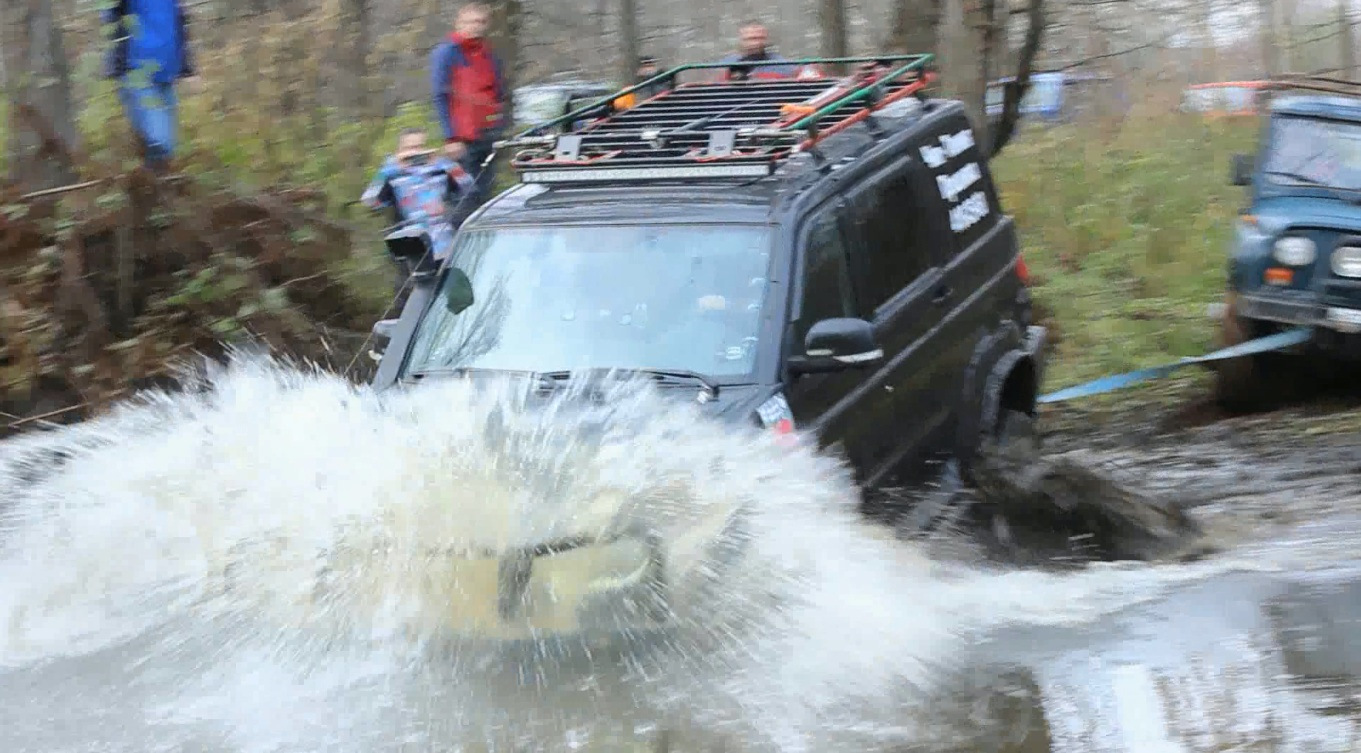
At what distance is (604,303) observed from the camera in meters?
6.04

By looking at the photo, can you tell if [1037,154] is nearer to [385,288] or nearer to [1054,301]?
[1054,301]

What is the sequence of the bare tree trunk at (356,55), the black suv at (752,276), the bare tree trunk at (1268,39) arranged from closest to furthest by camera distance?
the black suv at (752,276) → the bare tree trunk at (356,55) → the bare tree trunk at (1268,39)

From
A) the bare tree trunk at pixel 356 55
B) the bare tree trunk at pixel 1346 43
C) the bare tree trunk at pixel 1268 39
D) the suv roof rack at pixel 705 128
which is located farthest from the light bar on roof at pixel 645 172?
the bare tree trunk at pixel 1268 39

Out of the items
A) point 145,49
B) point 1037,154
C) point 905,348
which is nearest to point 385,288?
point 145,49

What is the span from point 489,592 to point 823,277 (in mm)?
2074

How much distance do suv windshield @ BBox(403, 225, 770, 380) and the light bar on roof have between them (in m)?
0.37

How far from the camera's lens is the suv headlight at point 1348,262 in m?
9.33

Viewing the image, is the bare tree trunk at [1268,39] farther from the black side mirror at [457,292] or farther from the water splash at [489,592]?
the water splash at [489,592]

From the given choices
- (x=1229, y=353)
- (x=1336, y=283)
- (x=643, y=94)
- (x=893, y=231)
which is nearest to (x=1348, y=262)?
(x=1336, y=283)

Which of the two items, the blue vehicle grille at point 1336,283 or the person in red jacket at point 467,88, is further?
the person in red jacket at point 467,88

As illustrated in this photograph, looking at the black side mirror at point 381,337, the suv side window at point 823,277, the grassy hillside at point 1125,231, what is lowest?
the grassy hillside at point 1125,231

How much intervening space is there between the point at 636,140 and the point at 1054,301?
7.43 meters

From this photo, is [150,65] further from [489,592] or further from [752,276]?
[489,592]

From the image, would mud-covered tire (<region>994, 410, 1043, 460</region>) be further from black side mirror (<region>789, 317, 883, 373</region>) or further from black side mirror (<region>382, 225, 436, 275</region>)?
black side mirror (<region>382, 225, 436, 275</region>)
